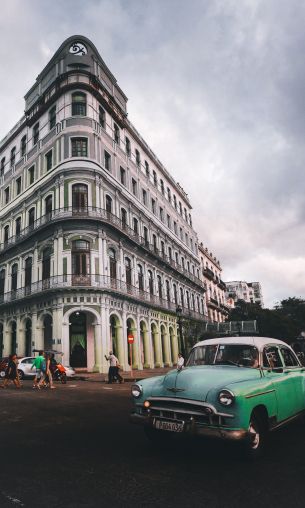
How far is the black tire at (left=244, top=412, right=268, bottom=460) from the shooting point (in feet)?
15.1

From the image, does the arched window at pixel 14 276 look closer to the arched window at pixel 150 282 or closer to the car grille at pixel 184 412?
the arched window at pixel 150 282

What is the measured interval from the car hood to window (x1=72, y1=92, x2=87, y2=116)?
1046 inches

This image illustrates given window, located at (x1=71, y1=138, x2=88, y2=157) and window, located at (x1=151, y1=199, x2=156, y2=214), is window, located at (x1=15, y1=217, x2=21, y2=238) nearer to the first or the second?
window, located at (x1=71, y1=138, x2=88, y2=157)

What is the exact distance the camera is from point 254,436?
460 centimetres

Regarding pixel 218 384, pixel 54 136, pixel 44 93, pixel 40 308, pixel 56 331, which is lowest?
pixel 218 384

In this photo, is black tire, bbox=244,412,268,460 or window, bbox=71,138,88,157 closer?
black tire, bbox=244,412,268,460

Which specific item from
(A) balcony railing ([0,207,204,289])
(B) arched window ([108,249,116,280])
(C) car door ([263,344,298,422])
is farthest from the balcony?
(C) car door ([263,344,298,422])

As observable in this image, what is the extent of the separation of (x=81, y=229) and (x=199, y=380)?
21.2 metres

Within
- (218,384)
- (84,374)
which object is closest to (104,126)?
(84,374)

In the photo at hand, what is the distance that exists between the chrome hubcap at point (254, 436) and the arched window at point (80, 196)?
72.8 ft

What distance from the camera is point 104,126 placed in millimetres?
30000

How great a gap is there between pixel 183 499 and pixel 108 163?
28.1 metres

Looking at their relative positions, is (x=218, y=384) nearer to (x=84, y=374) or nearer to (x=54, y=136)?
(x=84, y=374)

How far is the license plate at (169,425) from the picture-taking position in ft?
15.1
